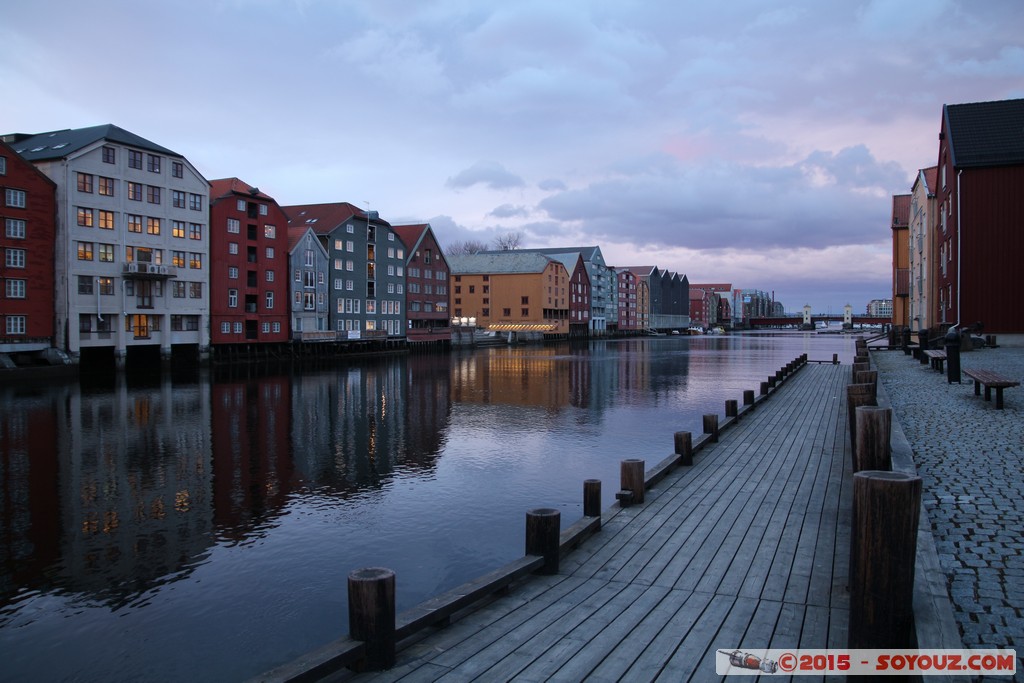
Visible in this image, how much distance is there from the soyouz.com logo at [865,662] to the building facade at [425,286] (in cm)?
9136

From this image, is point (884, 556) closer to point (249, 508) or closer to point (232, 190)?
point (249, 508)

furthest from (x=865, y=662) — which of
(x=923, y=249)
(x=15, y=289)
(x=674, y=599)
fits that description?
(x=923, y=249)

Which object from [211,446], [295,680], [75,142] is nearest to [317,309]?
[75,142]

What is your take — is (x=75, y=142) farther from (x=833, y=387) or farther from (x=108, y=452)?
(x=833, y=387)

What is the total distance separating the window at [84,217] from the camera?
5400 cm

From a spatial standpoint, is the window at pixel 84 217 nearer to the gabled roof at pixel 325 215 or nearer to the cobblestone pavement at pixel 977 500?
the gabled roof at pixel 325 215

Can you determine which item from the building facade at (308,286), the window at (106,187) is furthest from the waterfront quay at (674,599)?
the building facade at (308,286)

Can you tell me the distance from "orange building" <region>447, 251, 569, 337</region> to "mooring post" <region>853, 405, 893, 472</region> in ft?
393

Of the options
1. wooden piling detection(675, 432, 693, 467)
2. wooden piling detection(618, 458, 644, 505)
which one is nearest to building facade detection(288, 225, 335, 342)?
wooden piling detection(675, 432, 693, 467)

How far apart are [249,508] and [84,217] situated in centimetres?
5094

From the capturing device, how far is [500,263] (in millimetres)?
132375

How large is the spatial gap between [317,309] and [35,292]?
30726 millimetres

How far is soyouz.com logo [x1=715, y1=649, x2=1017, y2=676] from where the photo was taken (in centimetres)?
510

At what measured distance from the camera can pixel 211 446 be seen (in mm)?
23141
